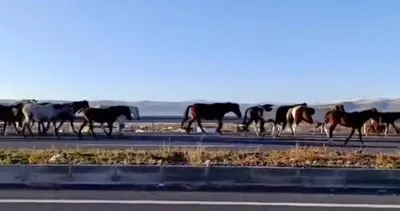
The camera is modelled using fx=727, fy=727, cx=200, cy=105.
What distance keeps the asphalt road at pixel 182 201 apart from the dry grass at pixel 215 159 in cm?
265

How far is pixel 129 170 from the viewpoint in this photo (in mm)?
13250

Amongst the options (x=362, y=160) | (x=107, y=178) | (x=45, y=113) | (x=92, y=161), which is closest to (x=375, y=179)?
(x=362, y=160)

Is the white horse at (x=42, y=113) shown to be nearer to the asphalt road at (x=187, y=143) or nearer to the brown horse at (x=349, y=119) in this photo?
the asphalt road at (x=187, y=143)

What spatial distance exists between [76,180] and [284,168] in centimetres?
379

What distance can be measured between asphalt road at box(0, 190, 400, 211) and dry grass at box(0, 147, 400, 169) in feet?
8.68

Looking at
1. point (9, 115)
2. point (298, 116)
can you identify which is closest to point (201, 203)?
point (298, 116)

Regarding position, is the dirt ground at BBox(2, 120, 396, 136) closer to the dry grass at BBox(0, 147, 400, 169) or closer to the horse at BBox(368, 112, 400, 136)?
the horse at BBox(368, 112, 400, 136)

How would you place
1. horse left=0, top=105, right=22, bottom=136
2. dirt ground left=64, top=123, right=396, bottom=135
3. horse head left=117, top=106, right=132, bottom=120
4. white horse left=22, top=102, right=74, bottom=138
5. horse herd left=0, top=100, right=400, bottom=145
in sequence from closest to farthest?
horse herd left=0, top=100, right=400, bottom=145 < white horse left=22, top=102, right=74, bottom=138 < horse head left=117, top=106, right=132, bottom=120 < horse left=0, top=105, right=22, bottom=136 < dirt ground left=64, top=123, right=396, bottom=135

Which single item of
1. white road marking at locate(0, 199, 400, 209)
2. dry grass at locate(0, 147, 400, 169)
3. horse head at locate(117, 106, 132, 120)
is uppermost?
horse head at locate(117, 106, 132, 120)

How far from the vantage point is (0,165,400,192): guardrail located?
512 inches

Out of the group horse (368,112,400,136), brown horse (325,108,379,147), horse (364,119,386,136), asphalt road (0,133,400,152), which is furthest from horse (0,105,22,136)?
horse (368,112,400,136)

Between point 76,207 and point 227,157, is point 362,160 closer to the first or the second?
point 227,157

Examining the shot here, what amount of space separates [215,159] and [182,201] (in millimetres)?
4344

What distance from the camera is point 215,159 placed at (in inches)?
612
